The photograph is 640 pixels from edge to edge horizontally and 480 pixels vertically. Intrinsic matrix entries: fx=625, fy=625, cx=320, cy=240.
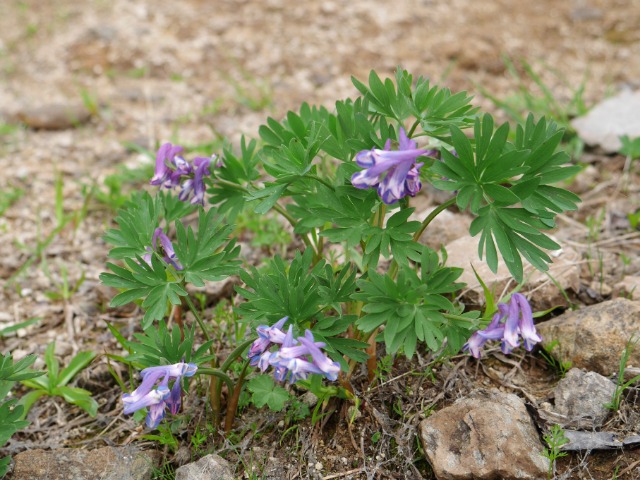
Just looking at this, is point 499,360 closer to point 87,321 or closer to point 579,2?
point 87,321

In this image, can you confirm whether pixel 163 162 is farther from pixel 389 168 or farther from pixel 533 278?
pixel 533 278

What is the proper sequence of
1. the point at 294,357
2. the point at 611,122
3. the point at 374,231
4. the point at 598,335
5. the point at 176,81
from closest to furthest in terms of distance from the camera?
the point at 294,357 < the point at 374,231 < the point at 598,335 < the point at 611,122 < the point at 176,81

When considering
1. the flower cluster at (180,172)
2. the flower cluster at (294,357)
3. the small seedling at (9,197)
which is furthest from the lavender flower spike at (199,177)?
the small seedling at (9,197)

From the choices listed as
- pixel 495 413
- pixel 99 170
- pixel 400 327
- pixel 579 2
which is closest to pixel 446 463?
pixel 495 413

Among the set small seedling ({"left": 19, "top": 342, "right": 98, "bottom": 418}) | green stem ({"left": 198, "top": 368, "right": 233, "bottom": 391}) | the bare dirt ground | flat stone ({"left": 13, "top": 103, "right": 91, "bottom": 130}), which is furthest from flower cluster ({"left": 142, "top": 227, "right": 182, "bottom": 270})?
flat stone ({"left": 13, "top": 103, "right": 91, "bottom": 130})

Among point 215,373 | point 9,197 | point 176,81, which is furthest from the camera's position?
point 176,81

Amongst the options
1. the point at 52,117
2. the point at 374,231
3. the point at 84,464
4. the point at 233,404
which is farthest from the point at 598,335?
the point at 52,117

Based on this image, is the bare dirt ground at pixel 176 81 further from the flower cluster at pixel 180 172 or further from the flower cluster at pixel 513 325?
the flower cluster at pixel 180 172

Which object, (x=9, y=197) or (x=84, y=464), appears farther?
(x=9, y=197)
